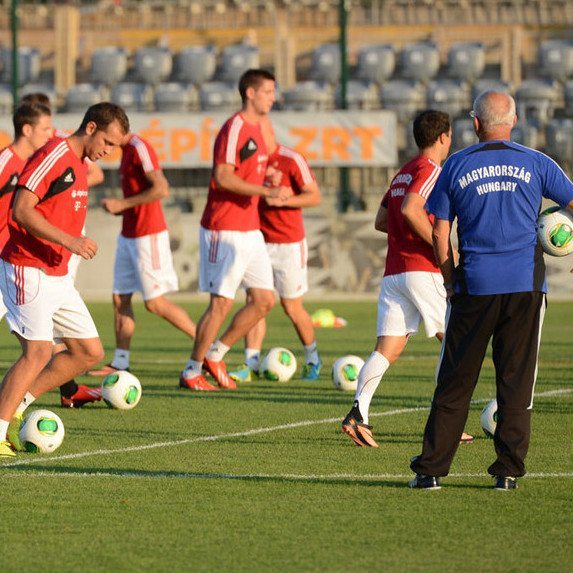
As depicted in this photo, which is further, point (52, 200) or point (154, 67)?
point (154, 67)

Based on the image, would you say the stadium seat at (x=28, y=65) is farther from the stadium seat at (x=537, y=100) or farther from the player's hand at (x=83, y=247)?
the player's hand at (x=83, y=247)

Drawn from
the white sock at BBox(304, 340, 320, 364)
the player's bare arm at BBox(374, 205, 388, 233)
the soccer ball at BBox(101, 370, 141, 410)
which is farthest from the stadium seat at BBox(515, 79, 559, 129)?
the player's bare arm at BBox(374, 205, 388, 233)

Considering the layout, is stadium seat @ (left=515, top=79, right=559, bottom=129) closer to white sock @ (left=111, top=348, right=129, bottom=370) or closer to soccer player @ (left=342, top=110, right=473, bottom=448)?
white sock @ (left=111, top=348, right=129, bottom=370)

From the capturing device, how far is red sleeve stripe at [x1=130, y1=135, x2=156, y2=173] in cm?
1290

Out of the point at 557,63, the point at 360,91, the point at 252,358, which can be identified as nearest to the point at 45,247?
the point at 252,358

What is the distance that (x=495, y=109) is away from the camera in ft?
23.5

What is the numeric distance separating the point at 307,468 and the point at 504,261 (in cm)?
181

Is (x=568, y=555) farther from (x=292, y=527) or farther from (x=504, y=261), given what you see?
(x=504, y=261)

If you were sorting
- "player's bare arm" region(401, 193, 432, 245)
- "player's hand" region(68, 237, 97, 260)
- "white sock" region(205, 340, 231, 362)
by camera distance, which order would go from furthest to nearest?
"white sock" region(205, 340, 231, 362) < "player's bare arm" region(401, 193, 432, 245) < "player's hand" region(68, 237, 97, 260)

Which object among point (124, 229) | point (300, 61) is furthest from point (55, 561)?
point (300, 61)

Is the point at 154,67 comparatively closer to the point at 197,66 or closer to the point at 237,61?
the point at 197,66

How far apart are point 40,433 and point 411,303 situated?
2580 mm

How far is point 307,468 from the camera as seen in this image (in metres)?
8.10

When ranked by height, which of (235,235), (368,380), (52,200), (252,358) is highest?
(52,200)
